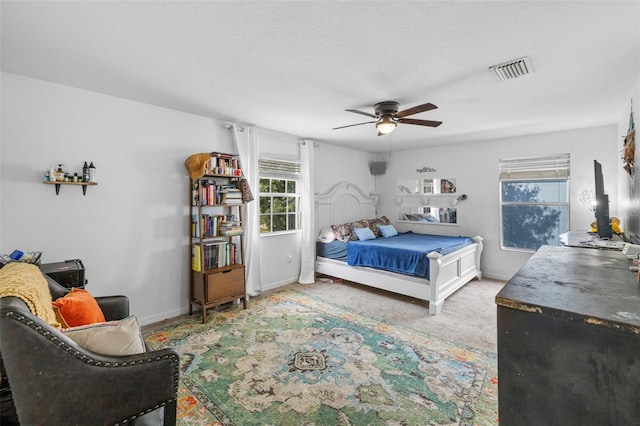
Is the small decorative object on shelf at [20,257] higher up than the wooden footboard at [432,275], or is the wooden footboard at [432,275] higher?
the small decorative object on shelf at [20,257]

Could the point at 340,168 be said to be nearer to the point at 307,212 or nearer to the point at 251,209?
the point at 307,212

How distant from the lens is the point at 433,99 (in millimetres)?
2957

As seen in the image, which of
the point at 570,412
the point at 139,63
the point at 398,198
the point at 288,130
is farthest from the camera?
the point at 398,198

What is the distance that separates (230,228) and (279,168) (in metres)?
1.39

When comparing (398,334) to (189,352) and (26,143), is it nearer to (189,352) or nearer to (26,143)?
(189,352)

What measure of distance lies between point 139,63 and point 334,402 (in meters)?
2.86

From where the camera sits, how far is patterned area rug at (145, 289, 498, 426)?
1.81 meters

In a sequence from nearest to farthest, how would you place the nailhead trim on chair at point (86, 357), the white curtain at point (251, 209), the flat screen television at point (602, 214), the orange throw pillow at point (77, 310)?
the nailhead trim on chair at point (86, 357), the orange throw pillow at point (77, 310), the flat screen television at point (602, 214), the white curtain at point (251, 209)

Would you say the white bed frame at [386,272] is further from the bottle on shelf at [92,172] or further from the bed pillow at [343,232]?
the bottle on shelf at [92,172]

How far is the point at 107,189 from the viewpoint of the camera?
9.37 feet

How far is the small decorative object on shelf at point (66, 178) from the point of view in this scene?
2.48m

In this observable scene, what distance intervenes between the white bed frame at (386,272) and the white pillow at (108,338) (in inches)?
120

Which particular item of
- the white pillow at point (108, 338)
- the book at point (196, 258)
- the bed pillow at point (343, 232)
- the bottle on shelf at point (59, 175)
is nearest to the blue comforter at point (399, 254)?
the bed pillow at point (343, 232)

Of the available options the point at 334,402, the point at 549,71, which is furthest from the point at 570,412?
the point at 549,71
